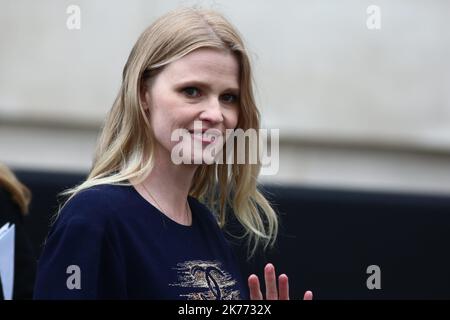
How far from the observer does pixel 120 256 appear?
2082mm

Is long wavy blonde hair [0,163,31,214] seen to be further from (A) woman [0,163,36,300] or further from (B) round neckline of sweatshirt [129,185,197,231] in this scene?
(B) round neckline of sweatshirt [129,185,197,231]

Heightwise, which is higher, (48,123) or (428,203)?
(48,123)

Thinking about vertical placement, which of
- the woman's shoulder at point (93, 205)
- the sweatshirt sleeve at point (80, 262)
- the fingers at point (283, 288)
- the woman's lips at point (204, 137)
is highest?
the woman's lips at point (204, 137)

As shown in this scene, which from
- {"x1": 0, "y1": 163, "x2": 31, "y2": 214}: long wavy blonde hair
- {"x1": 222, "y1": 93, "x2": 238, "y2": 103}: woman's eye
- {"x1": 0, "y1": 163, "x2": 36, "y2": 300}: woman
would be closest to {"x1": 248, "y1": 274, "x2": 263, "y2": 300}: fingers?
{"x1": 222, "y1": 93, "x2": 238, "y2": 103}: woman's eye

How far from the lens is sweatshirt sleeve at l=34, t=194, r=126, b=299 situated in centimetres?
201

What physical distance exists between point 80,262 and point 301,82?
416 centimetres

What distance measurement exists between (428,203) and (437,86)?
32.0 inches

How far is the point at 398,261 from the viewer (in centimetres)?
587

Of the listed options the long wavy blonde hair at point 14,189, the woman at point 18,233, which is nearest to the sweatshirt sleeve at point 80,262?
the woman at point 18,233

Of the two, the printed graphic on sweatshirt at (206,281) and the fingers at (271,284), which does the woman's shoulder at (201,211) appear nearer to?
the printed graphic on sweatshirt at (206,281)

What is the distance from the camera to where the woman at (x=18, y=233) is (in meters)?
3.24

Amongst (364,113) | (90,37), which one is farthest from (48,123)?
(364,113)
